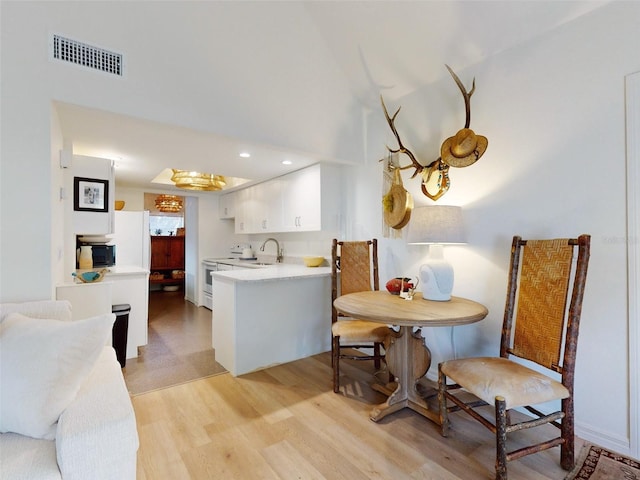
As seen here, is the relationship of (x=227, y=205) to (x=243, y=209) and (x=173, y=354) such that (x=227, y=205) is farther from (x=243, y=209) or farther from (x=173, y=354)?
(x=173, y=354)

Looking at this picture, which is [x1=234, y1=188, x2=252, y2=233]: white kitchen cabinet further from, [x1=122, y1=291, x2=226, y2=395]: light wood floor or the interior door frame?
the interior door frame

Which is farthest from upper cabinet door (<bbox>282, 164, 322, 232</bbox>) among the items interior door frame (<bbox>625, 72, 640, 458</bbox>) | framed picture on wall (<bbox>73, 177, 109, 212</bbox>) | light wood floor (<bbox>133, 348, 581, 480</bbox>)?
interior door frame (<bbox>625, 72, 640, 458</bbox>)

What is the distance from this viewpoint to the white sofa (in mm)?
1015

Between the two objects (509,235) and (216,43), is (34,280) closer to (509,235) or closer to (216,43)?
(216,43)

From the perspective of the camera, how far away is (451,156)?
7.92ft

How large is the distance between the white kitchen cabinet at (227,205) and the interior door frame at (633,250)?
501 cm

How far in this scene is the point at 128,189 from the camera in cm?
507

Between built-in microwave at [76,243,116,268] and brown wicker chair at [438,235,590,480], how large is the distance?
3565 millimetres

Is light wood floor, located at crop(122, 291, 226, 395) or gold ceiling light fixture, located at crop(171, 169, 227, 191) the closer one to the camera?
light wood floor, located at crop(122, 291, 226, 395)

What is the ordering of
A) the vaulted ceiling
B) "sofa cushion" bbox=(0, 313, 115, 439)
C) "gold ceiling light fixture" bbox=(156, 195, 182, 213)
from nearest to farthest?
"sofa cushion" bbox=(0, 313, 115, 439) → the vaulted ceiling → "gold ceiling light fixture" bbox=(156, 195, 182, 213)

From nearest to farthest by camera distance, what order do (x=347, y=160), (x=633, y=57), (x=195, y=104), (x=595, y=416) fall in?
1. (x=633, y=57)
2. (x=595, y=416)
3. (x=195, y=104)
4. (x=347, y=160)

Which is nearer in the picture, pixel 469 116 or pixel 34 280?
pixel 34 280

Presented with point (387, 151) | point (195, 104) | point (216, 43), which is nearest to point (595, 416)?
point (387, 151)

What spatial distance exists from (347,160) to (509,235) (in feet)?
5.88
